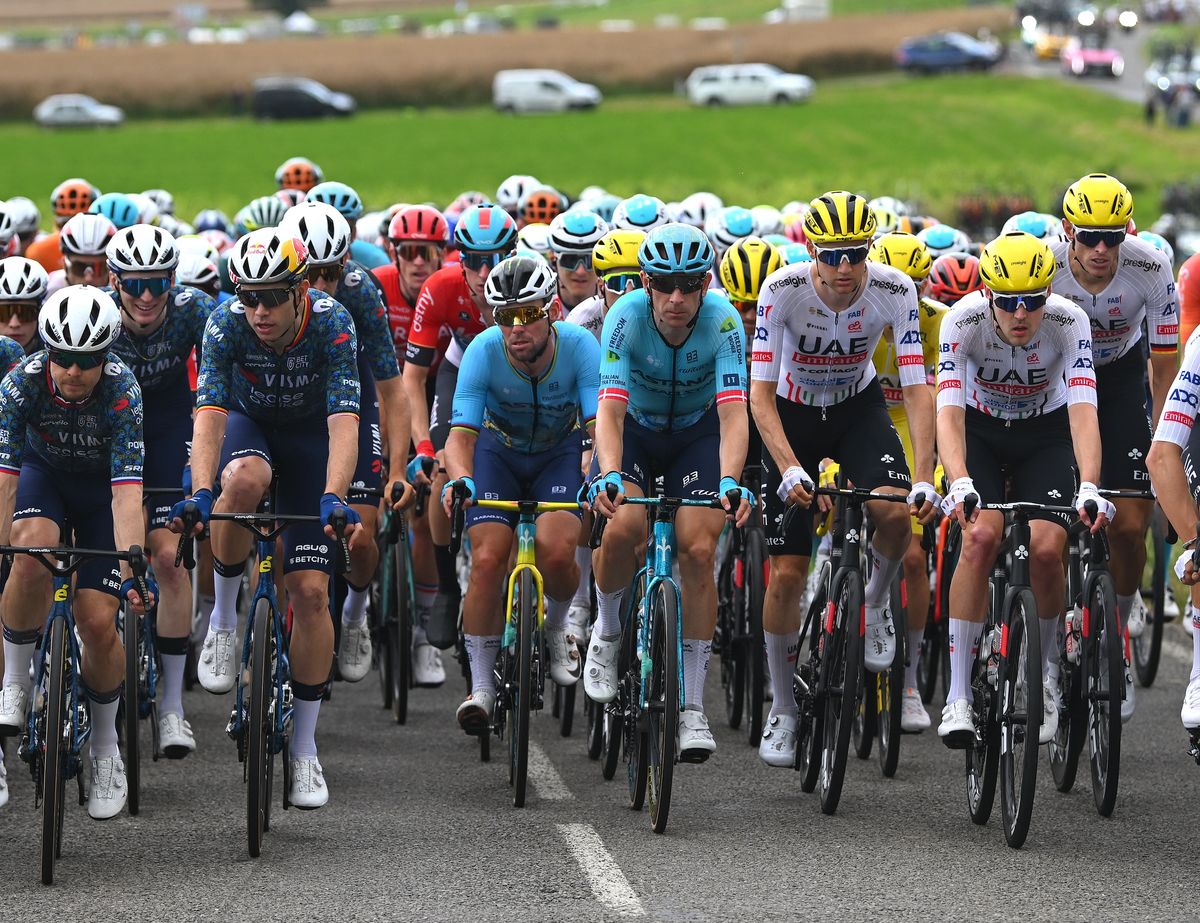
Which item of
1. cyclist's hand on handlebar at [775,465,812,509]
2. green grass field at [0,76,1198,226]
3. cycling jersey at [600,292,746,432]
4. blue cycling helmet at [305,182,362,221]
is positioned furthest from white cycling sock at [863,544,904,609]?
green grass field at [0,76,1198,226]

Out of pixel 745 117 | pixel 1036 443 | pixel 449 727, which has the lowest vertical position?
pixel 449 727

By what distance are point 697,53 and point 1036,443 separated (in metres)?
75.6

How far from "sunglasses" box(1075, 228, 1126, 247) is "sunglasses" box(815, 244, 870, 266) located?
4.33ft

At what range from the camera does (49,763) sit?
7.09 meters

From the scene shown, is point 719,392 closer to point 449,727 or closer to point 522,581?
point 522,581

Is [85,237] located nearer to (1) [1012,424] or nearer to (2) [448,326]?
(2) [448,326]

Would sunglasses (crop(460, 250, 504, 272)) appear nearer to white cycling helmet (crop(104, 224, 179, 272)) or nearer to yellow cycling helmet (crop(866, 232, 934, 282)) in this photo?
white cycling helmet (crop(104, 224, 179, 272))

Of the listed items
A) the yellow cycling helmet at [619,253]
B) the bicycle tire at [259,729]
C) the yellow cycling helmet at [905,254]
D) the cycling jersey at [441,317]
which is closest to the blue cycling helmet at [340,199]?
A: the cycling jersey at [441,317]

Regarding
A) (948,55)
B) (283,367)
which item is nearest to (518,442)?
(283,367)

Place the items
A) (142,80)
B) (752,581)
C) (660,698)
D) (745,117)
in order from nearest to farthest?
(660,698)
(752,581)
(745,117)
(142,80)

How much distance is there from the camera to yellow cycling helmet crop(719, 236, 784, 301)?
33.1ft

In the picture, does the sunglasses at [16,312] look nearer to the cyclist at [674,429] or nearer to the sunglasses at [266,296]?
the sunglasses at [266,296]

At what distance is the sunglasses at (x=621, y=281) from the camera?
9906mm

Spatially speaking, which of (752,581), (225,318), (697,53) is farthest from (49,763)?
(697,53)
